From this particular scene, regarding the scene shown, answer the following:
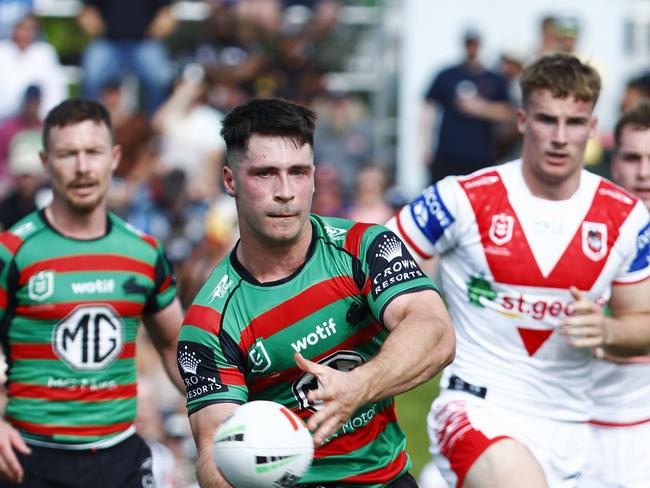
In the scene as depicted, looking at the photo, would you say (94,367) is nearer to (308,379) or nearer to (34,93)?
(308,379)

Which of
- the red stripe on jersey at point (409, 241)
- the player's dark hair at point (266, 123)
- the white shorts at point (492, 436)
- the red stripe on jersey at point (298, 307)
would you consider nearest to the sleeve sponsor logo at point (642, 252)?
the white shorts at point (492, 436)

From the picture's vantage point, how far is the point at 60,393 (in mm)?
6652

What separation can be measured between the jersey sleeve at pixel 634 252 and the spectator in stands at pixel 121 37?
927cm

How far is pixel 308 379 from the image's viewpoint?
17.5ft

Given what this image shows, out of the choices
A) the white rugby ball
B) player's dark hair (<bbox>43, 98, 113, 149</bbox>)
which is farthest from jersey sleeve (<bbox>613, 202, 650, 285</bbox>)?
player's dark hair (<bbox>43, 98, 113, 149</bbox>)

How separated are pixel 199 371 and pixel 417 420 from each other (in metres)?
7.34

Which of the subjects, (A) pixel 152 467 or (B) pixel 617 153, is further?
(B) pixel 617 153

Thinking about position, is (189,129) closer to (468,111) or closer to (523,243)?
(468,111)

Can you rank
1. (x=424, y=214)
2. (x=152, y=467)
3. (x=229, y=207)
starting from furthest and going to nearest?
(x=229, y=207) < (x=152, y=467) < (x=424, y=214)

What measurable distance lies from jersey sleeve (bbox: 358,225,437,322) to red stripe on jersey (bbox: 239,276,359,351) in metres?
0.11

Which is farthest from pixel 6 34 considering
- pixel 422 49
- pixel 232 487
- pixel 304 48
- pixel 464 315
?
pixel 232 487

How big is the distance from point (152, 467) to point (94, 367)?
69 cm

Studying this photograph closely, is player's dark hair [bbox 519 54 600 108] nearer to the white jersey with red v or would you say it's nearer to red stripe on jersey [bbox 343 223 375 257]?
the white jersey with red v

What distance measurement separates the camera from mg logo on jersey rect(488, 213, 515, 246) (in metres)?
6.37
